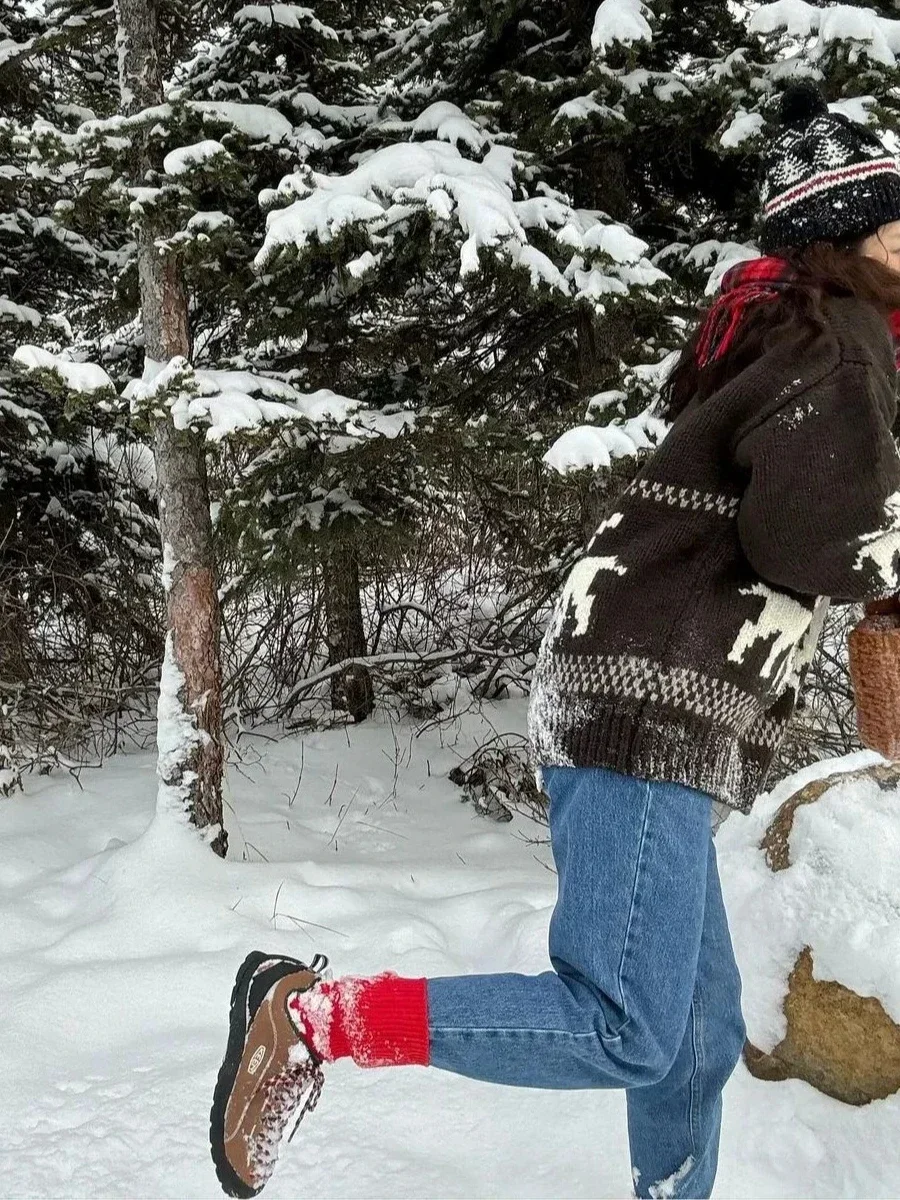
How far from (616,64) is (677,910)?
3588mm

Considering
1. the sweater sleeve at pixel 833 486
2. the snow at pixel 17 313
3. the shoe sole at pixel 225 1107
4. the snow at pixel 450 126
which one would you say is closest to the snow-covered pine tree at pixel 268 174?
the snow at pixel 450 126

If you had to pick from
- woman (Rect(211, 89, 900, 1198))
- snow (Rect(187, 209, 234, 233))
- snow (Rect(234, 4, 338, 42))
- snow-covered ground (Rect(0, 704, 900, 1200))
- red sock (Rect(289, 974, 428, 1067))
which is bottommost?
snow-covered ground (Rect(0, 704, 900, 1200))

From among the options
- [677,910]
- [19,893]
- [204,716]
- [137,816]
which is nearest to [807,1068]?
[677,910]

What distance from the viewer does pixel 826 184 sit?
162 centimetres

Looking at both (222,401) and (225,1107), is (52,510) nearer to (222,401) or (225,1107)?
(222,401)

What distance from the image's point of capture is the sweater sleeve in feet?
4.63

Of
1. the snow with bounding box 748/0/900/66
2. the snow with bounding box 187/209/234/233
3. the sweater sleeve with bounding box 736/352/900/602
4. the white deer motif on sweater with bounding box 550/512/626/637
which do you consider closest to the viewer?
the sweater sleeve with bounding box 736/352/900/602

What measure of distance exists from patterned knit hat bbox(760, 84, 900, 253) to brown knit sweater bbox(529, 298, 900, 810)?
7.3 inches

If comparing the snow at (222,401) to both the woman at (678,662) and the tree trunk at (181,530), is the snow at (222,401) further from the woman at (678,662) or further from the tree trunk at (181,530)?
the woman at (678,662)

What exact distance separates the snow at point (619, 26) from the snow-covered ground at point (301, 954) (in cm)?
Answer: 277

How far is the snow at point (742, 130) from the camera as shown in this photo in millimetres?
3301

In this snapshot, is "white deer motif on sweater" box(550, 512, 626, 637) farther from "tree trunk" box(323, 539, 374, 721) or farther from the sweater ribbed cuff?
"tree trunk" box(323, 539, 374, 721)

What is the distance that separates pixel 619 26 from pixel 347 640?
159 inches

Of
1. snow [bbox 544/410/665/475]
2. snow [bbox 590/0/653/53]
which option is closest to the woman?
snow [bbox 544/410/665/475]
